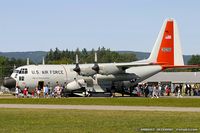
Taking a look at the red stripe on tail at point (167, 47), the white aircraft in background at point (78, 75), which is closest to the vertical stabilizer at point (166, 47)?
the red stripe on tail at point (167, 47)

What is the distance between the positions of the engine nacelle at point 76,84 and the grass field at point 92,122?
28.2 m

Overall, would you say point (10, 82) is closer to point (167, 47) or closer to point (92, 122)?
point (167, 47)

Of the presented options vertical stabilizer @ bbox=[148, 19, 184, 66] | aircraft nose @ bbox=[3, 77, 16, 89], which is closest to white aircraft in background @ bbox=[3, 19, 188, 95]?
aircraft nose @ bbox=[3, 77, 16, 89]

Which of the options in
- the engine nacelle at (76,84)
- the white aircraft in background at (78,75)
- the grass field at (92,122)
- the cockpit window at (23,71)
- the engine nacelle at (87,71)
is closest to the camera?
the grass field at (92,122)

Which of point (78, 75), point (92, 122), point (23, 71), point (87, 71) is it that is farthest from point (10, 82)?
point (92, 122)

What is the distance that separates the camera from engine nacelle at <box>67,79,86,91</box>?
60.6 m

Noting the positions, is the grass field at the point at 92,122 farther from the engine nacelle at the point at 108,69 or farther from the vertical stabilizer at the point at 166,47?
the vertical stabilizer at the point at 166,47

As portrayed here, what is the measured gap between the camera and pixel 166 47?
68438mm

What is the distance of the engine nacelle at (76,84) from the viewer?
2387 inches

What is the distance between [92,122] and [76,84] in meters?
34.3

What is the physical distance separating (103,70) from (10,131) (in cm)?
3915

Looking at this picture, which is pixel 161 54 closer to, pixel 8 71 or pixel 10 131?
pixel 10 131

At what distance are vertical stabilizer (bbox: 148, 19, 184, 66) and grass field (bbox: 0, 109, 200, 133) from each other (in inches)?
1447

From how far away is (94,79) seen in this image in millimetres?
62250
